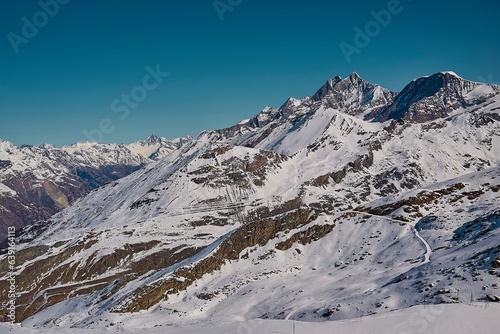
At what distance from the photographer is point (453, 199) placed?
10456cm

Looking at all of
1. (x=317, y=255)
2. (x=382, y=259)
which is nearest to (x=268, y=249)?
(x=317, y=255)

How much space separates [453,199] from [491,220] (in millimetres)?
42488

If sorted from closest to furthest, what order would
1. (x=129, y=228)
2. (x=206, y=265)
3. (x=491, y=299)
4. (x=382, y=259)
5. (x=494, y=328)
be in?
1. (x=494, y=328)
2. (x=491, y=299)
3. (x=382, y=259)
4. (x=206, y=265)
5. (x=129, y=228)

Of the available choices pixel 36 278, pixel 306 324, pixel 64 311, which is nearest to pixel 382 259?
pixel 306 324

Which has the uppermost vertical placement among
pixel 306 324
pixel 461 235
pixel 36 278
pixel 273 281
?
pixel 36 278

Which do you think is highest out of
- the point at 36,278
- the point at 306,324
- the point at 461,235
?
the point at 36,278

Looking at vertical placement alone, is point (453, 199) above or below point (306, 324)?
below

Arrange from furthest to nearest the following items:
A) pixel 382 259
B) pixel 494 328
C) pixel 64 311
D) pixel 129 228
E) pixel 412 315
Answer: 1. pixel 129 228
2. pixel 64 311
3. pixel 382 259
4. pixel 412 315
5. pixel 494 328

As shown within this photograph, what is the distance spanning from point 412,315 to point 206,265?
2524 inches

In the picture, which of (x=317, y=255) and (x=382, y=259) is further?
(x=317, y=255)

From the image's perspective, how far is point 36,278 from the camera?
153 meters

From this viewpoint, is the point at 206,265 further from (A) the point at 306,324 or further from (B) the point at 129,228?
(B) the point at 129,228

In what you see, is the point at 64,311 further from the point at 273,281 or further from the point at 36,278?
the point at 36,278

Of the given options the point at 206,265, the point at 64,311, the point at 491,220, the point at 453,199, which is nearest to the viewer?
the point at 491,220
